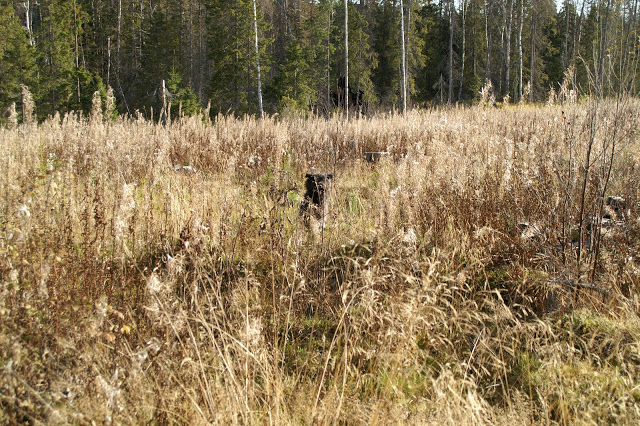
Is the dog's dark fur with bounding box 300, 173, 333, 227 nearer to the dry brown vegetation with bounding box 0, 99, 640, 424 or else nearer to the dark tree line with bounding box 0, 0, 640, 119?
the dry brown vegetation with bounding box 0, 99, 640, 424

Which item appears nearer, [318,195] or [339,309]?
[339,309]

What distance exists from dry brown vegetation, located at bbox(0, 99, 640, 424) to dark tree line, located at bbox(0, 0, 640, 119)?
673 inches

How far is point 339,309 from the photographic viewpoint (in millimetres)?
2975

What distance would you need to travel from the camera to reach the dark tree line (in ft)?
81.5

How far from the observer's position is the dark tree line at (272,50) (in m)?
24.8

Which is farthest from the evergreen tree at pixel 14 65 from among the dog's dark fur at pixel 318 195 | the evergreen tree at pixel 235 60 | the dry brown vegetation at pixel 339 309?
the dog's dark fur at pixel 318 195

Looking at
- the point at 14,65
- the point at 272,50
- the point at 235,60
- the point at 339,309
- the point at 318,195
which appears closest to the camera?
the point at 339,309

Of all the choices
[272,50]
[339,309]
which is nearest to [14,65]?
[272,50]

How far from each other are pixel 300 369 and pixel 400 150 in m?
6.85

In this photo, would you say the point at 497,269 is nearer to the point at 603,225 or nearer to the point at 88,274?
the point at 603,225

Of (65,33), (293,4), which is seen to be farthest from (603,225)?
(293,4)

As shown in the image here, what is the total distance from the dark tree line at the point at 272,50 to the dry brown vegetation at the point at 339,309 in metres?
17.1

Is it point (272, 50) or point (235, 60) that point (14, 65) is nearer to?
point (235, 60)

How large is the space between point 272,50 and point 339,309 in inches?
1597
